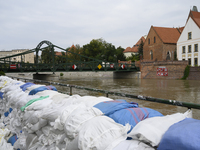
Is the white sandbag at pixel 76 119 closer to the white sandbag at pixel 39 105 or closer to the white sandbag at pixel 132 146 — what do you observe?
the white sandbag at pixel 132 146

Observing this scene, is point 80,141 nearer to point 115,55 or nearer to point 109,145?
point 109,145

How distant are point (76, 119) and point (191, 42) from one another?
A: 107 feet

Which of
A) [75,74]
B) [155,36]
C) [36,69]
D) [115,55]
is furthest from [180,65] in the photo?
[115,55]

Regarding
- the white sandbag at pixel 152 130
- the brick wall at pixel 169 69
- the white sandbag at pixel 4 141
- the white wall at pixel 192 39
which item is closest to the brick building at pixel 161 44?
the white wall at pixel 192 39

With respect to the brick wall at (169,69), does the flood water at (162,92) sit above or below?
below

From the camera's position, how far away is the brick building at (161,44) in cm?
3556

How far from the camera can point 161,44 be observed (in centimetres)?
3575

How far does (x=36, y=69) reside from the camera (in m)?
27.8

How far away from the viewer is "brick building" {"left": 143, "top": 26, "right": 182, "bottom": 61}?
35.6m

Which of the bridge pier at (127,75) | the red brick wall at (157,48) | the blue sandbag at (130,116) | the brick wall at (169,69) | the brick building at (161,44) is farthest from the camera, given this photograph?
the brick building at (161,44)

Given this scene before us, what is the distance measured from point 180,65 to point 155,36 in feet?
37.0

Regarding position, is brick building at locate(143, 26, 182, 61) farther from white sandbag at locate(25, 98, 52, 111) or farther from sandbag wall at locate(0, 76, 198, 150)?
sandbag wall at locate(0, 76, 198, 150)

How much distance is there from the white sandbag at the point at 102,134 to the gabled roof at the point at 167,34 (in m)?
37.3

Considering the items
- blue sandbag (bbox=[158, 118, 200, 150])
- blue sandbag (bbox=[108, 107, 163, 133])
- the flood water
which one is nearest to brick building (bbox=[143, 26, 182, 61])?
the flood water
